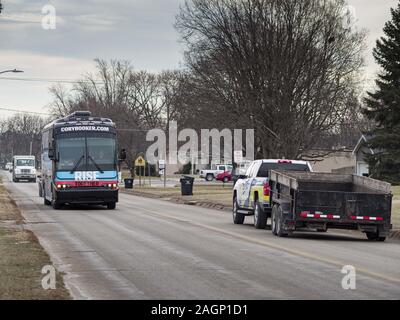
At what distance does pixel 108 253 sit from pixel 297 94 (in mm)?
39346

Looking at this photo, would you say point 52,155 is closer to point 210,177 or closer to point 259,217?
point 259,217

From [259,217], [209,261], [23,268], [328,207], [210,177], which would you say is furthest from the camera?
[210,177]

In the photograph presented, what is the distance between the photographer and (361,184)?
77.4 ft

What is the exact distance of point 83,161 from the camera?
35062 millimetres

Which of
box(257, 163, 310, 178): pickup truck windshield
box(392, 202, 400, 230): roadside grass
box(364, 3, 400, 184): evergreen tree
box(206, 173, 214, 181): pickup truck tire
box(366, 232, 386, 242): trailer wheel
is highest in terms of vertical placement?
box(364, 3, 400, 184): evergreen tree

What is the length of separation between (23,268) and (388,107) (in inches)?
1994

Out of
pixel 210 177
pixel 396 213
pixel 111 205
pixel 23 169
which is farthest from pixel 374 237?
pixel 210 177

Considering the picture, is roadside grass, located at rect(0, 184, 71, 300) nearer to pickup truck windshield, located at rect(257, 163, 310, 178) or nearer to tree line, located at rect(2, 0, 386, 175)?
pickup truck windshield, located at rect(257, 163, 310, 178)

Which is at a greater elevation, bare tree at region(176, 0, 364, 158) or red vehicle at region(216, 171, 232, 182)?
bare tree at region(176, 0, 364, 158)

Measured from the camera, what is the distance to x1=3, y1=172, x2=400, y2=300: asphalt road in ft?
39.1

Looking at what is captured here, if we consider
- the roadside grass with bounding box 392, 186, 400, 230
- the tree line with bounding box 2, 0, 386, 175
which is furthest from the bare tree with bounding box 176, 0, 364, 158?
the roadside grass with bounding box 392, 186, 400, 230

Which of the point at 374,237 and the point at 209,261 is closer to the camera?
the point at 209,261

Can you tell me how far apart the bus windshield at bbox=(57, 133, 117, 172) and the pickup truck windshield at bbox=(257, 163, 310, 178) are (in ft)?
33.1

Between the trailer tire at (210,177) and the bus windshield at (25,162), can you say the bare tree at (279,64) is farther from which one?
the trailer tire at (210,177)
